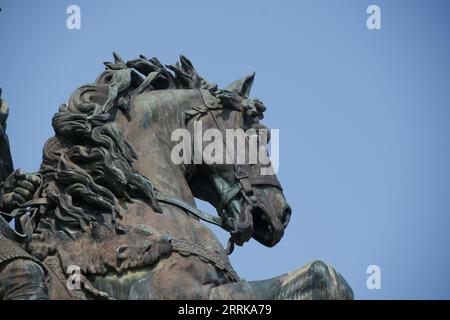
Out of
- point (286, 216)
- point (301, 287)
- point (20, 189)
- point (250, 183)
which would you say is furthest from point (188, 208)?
point (301, 287)

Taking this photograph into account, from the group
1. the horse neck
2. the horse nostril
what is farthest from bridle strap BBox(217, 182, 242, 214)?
the horse nostril

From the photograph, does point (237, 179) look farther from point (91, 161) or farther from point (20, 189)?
point (20, 189)

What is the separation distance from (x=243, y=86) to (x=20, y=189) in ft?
8.43

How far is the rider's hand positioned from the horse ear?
2.27 m

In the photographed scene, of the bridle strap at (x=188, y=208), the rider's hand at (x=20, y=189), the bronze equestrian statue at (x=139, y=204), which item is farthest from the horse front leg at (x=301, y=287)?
the rider's hand at (x=20, y=189)

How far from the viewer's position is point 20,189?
54.0 ft

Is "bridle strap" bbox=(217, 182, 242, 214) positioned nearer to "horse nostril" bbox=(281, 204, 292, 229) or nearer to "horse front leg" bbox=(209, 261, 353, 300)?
"horse nostril" bbox=(281, 204, 292, 229)

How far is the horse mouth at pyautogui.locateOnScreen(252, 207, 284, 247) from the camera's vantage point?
17.0 meters

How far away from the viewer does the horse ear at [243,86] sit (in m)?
17.9

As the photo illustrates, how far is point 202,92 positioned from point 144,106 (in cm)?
72

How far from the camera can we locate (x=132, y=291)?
51.5ft

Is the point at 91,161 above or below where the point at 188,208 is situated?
above
